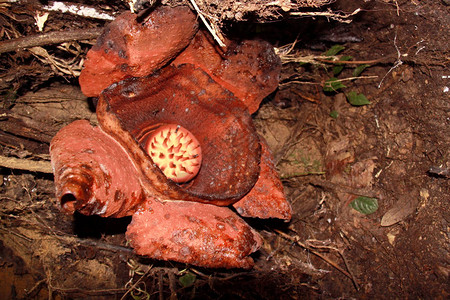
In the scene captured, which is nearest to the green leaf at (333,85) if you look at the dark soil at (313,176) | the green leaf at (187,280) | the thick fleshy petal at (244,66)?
the dark soil at (313,176)

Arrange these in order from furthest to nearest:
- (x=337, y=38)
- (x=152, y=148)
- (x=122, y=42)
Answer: (x=337, y=38) → (x=152, y=148) → (x=122, y=42)

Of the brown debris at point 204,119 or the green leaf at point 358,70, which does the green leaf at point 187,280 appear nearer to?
the brown debris at point 204,119

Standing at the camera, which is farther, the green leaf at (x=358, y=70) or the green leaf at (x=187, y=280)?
the green leaf at (x=187, y=280)

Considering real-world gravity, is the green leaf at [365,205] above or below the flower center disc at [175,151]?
below

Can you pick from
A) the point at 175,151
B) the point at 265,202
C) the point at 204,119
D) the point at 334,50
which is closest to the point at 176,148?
the point at 175,151

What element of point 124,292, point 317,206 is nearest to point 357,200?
point 317,206

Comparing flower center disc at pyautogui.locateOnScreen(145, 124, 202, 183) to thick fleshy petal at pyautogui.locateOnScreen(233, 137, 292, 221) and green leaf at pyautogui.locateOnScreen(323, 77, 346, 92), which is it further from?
green leaf at pyautogui.locateOnScreen(323, 77, 346, 92)

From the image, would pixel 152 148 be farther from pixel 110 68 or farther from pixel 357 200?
pixel 357 200

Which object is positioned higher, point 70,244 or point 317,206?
point 70,244
